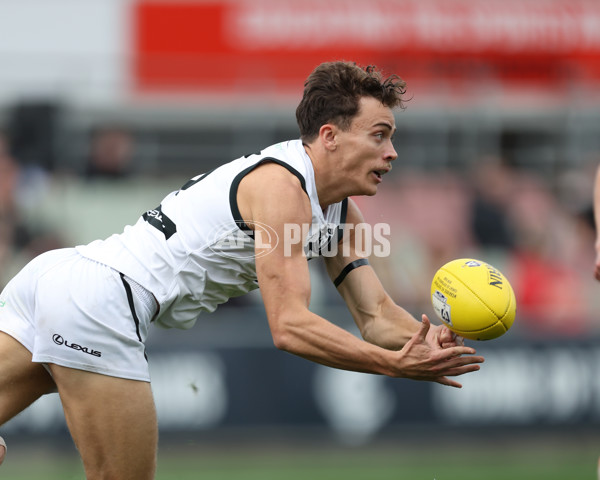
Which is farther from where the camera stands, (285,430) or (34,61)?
(34,61)

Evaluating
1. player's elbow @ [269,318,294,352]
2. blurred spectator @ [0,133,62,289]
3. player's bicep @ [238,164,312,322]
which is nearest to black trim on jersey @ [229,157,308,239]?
player's bicep @ [238,164,312,322]

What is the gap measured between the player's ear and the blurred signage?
8260mm

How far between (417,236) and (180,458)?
11.7 ft

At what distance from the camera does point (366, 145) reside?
4.73 m

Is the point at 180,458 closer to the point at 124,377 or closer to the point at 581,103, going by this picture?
the point at 124,377

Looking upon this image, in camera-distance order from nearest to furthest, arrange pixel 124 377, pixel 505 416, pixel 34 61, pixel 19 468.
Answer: pixel 124 377, pixel 19 468, pixel 505 416, pixel 34 61

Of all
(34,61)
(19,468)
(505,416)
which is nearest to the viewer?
(19,468)

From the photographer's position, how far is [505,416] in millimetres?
9828

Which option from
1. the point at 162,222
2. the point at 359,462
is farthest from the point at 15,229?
the point at 162,222

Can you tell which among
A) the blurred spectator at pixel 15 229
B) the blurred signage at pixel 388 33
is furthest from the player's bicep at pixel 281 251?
the blurred signage at pixel 388 33

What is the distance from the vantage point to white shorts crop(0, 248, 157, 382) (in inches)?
182

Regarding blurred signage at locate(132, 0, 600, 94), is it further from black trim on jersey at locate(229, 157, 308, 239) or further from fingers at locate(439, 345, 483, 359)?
fingers at locate(439, 345, 483, 359)

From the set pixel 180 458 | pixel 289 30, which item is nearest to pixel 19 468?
pixel 180 458

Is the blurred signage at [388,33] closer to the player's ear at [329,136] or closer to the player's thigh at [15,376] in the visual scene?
the player's ear at [329,136]
